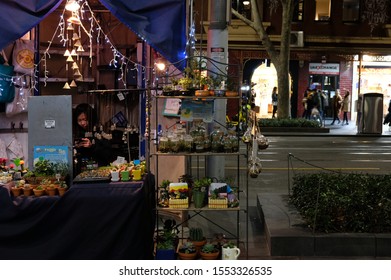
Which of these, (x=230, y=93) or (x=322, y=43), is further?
(x=322, y=43)

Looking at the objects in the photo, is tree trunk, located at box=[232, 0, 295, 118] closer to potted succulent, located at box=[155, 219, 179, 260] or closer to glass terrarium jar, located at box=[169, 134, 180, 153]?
potted succulent, located at box=[155, 219, 179, 260]

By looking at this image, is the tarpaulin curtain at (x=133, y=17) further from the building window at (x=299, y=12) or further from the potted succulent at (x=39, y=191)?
the building window at (x=299, y=12)

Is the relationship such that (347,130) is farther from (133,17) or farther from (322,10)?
(133,17)

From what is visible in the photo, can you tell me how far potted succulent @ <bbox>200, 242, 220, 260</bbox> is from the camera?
5.51 metres

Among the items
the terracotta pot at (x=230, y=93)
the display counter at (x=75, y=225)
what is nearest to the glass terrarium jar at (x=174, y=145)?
the display counter at (x=75, y=225)

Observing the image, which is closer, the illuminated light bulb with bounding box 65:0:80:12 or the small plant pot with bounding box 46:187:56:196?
the small plant pot with bounding box 46:187:56:196

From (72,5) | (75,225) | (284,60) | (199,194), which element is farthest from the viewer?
(284,60)

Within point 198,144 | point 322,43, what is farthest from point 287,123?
point 198,144

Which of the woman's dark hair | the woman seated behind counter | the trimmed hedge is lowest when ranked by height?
the trimmed hedge

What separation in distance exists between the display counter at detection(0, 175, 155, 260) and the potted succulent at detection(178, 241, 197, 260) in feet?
1.51

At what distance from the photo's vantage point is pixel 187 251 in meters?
5.55

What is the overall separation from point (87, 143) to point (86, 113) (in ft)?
2.41

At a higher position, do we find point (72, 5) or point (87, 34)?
point (72, 5)

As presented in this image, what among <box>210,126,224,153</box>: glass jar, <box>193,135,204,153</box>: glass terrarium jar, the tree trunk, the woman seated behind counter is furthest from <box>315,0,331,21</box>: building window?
<box>193,135,204,153</box>: glass terrarium jar
